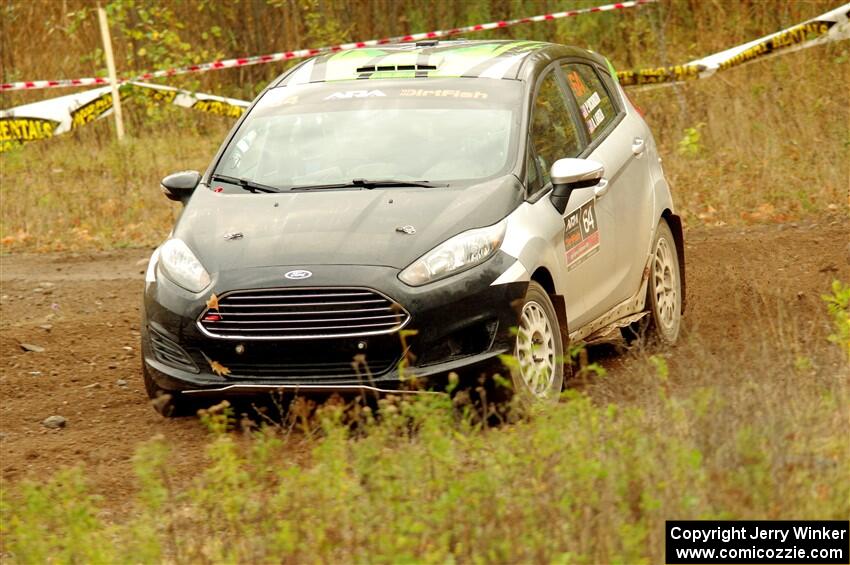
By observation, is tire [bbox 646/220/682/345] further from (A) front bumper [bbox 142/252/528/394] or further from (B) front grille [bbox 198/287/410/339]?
(B) front grille [bbox 198/287/410/339]

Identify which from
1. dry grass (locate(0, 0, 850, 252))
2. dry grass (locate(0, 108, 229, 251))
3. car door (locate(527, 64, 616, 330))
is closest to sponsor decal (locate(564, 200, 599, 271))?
car door (locate(527, 64, 616, 330))

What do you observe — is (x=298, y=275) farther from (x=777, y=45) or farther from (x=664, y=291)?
(x=777, y=45)

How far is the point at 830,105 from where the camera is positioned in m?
15.5

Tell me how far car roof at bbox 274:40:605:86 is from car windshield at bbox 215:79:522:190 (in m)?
0.09

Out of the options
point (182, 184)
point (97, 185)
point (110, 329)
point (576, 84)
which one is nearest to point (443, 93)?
point (576, 84)

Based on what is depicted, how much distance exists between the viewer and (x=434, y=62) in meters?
8.12

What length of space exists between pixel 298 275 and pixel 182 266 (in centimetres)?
70

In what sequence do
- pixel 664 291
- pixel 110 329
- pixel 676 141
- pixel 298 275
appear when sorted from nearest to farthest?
pixel 298 275 → pixel 664 291 → pixel 110 329 → pixel 676 141

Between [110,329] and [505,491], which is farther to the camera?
[110,329]

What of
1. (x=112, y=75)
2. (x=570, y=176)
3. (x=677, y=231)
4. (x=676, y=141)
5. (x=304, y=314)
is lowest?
(x=676, y=141)

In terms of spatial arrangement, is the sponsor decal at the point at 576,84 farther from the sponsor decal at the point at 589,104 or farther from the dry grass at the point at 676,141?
the dry grass at the point at 676,141

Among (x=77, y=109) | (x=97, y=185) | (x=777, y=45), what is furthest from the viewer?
(x=77, y=109)

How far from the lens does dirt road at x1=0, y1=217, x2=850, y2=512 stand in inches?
268

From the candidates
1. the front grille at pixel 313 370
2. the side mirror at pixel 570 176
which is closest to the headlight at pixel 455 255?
the front grille at pixel 313 370
